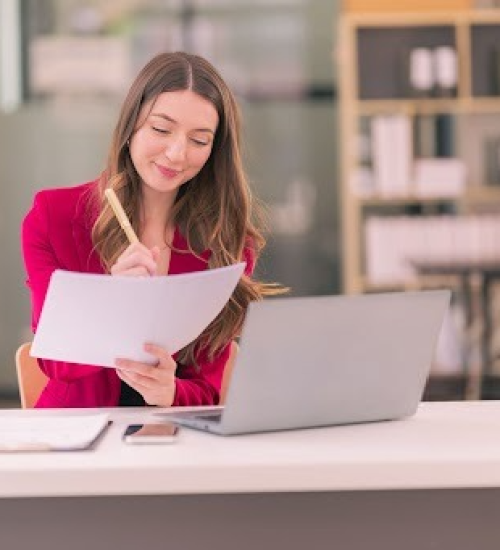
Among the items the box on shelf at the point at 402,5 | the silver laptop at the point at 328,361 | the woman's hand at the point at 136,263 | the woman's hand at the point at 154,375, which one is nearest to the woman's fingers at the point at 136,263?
the woman's hand at the point at 136,263

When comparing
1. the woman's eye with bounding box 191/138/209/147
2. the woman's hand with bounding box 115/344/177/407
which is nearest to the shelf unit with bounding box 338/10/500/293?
the woman's eye with bounding box 191/138/209/147

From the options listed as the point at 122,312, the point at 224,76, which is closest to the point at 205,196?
the point at 122,312

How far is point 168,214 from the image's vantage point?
2574 millimetres

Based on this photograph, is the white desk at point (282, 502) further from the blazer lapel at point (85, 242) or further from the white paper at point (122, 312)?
the blazer lapel at point (85, 242)

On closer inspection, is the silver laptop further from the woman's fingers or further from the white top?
the woman's fingers

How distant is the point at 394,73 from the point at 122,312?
5591 millimetres

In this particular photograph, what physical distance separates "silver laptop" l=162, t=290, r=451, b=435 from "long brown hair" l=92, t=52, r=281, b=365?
54 centimetres

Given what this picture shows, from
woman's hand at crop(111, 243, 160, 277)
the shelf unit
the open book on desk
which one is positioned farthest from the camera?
the shelf unit

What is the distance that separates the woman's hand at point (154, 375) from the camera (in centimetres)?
192

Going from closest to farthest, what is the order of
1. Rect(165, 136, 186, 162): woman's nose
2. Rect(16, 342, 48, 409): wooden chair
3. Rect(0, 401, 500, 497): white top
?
Rect(0, 401, 500, 497): white top → Rect(165, 136, 186, 162): woman's nose → Rect(16, 342, 48, 409): wooden chair

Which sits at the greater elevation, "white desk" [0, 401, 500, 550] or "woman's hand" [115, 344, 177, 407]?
"woman's hand" [115, 344, 177, 407]

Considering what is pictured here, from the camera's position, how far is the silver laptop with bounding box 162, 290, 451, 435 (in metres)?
1.71

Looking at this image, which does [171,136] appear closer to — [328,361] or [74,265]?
[74,265]

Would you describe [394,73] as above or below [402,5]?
below
